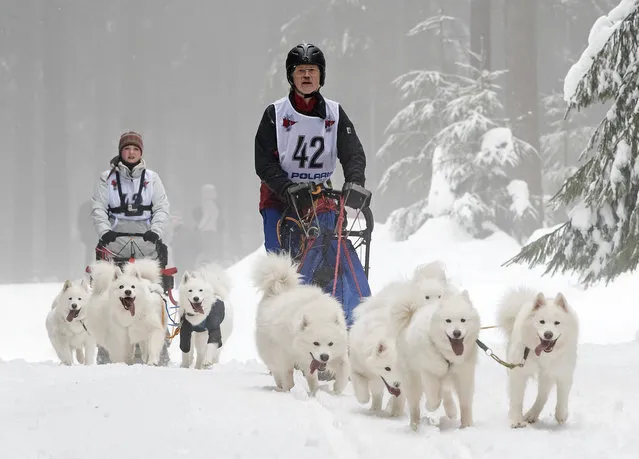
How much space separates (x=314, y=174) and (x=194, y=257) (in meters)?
21.0

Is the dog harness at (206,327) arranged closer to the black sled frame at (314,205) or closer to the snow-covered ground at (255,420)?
the snow-covered ground at (255,420)

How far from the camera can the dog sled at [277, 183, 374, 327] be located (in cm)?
744

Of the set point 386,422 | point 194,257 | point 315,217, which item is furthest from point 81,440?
Result: point 194,257

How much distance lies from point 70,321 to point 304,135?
3.47 meters

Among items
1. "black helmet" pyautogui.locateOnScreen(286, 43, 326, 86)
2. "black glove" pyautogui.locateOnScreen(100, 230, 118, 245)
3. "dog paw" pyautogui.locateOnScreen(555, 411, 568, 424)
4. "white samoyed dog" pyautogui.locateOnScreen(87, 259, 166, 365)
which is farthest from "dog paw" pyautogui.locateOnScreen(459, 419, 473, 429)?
"black glove" pyautogui.locateOnScreen(100, 230, 118, 245)

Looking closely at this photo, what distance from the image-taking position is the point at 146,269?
8.74m

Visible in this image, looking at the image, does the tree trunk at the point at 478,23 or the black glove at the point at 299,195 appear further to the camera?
the tree trunk at the point at 478,23

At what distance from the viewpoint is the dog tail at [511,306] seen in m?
6.06

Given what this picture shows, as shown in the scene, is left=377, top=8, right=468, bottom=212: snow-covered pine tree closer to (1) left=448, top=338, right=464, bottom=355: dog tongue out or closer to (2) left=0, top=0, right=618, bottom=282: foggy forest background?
(1) left=448, top=338, right=464, bottom=355: dog tongue out

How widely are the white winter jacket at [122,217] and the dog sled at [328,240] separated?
6.97ft

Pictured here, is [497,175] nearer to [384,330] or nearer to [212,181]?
[384,330]

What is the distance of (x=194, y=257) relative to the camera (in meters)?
28.3

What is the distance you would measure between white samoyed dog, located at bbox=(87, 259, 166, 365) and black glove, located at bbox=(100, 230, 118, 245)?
36cm

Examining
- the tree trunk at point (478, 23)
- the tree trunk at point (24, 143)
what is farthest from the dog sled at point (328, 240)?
the tree trunk at point (24, 143)
